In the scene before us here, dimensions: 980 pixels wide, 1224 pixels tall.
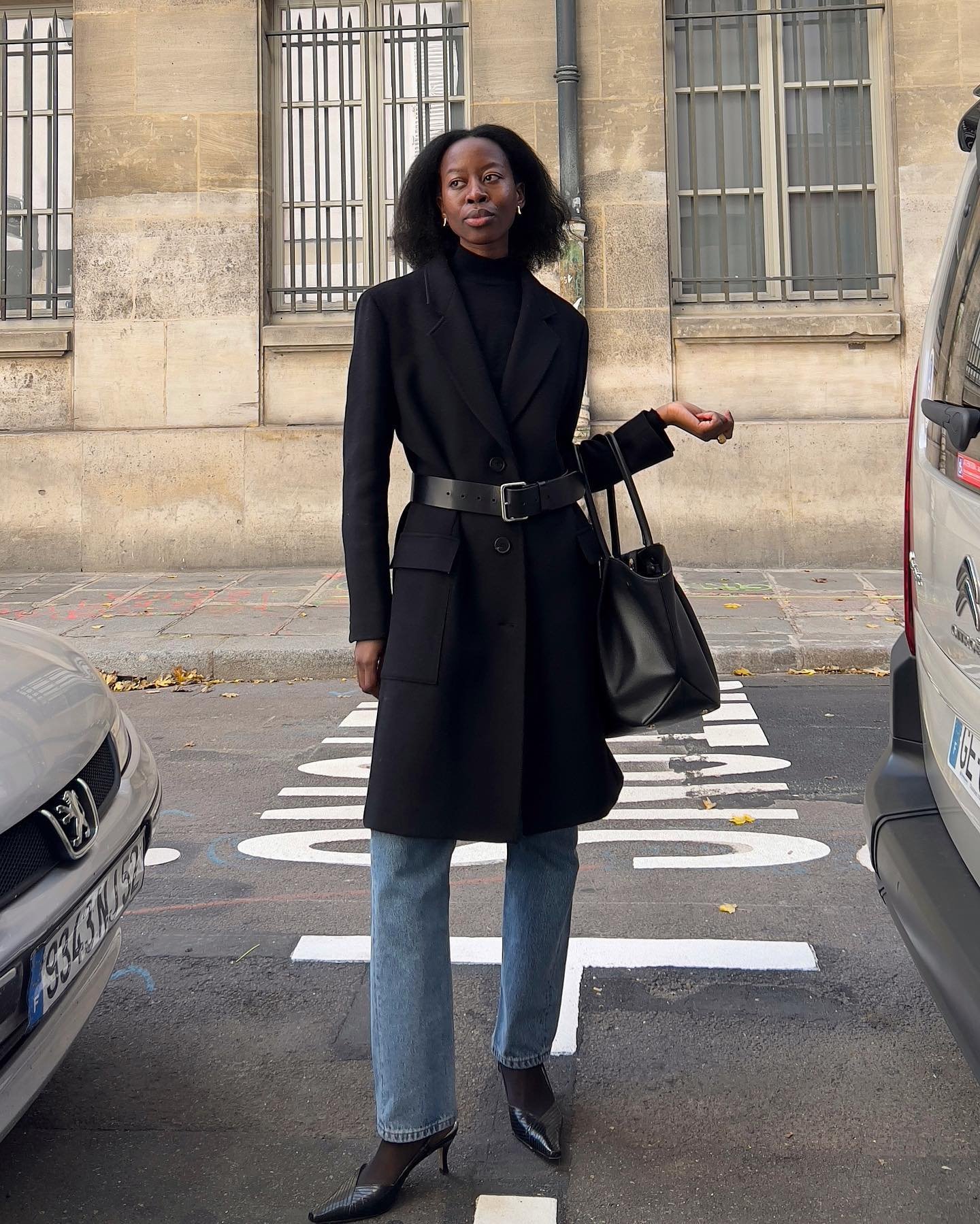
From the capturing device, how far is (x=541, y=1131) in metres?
2.47

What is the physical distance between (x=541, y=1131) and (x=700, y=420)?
145 centimetres

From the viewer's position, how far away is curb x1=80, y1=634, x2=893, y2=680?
7.42 meters

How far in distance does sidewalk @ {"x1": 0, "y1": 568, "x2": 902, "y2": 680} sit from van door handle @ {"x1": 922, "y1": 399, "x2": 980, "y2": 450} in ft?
16.7

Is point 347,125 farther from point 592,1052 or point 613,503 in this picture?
point 592,1052

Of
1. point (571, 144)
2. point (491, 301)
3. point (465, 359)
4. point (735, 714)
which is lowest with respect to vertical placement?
point (735, 714)

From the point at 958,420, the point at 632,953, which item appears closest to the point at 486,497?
the point at 958,420

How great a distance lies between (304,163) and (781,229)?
4.28 m

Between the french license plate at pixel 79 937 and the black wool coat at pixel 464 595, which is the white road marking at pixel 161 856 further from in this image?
the black wool coat at pixel 464 595

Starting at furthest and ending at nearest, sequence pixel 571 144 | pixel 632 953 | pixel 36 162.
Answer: pixel 36 162, pixel 571 144, pixel 632 953

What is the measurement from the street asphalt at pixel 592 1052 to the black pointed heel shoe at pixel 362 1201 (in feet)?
0.12

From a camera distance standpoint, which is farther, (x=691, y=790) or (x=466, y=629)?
(x=691, y=790)

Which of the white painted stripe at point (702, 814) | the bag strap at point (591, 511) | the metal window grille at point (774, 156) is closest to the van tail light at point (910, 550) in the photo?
the bag strap at point (591, 511)

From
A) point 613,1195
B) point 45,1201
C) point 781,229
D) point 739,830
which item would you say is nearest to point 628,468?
point 613,1195

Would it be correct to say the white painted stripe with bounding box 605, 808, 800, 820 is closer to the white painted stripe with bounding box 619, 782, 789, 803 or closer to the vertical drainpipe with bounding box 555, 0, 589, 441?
the white painted stripe with bounding box 619, 782, 789, 803
